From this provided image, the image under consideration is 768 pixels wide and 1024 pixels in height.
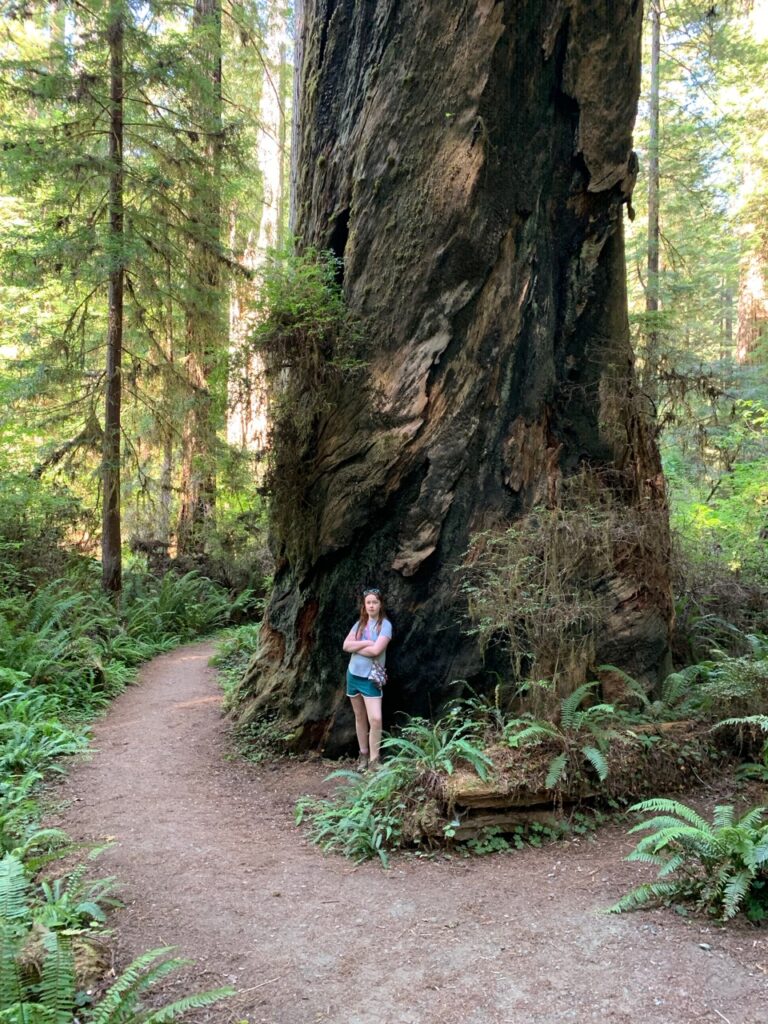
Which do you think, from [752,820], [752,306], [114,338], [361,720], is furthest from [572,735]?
[752,306]

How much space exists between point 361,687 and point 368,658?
0.29m

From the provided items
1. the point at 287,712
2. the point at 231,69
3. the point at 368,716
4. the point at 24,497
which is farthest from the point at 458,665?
the point at 231,69

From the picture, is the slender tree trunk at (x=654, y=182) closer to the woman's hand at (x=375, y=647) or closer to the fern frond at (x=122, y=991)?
the woman's hand at (x=375, y=647)

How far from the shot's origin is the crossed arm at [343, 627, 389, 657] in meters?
6.57

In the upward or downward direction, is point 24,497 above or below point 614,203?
below

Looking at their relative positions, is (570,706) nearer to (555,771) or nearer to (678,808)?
(555,771)

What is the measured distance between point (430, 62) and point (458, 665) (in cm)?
620

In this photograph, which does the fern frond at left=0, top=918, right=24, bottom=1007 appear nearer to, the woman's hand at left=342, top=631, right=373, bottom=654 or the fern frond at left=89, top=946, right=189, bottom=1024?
the fern frond at left=89, top=946, right=189, bottom=1024

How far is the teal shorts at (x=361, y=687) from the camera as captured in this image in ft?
21.6

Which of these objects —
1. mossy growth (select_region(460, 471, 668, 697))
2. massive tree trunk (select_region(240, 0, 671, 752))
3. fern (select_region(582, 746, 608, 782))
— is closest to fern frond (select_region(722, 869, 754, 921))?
fern (select_region(582, 746, 608, 782))

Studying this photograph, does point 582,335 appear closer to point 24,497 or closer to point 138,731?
point 138,731

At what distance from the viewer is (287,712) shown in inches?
298

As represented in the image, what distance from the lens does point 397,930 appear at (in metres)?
4.01

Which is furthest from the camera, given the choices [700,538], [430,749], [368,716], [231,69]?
[231,69]
